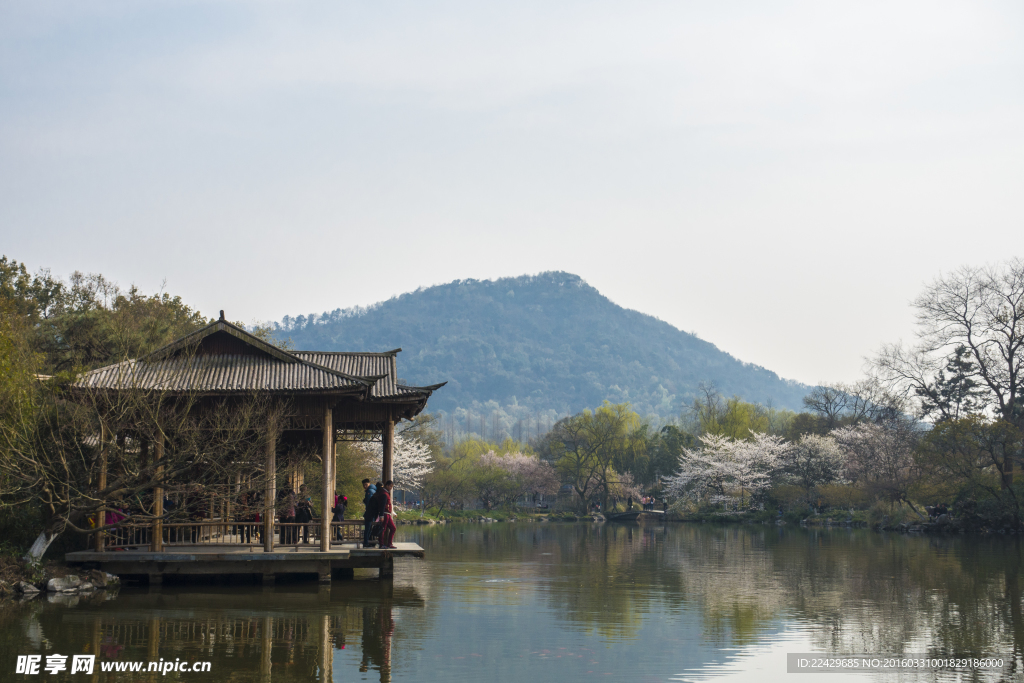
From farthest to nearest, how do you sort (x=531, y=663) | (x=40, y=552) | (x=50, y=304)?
(x=50, y=304)
(x=40, y=552)
(x=531, y=663)

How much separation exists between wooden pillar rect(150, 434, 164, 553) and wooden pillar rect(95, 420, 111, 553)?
95 centimetres

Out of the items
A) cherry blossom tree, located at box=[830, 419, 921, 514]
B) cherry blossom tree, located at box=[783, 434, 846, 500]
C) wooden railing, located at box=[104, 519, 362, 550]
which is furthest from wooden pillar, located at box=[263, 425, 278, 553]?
cherry blossom tree, located at box=[783, 434, 846, 500]

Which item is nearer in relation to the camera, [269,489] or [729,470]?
[269,489]

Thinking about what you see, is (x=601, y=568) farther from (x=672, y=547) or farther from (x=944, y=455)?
(x=944, y=455)

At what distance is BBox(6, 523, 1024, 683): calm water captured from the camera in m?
11.2

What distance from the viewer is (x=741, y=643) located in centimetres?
1301

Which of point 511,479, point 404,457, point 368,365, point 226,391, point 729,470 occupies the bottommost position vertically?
point 511,479

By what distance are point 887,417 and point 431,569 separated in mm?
41347

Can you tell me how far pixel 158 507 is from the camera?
18562 mm

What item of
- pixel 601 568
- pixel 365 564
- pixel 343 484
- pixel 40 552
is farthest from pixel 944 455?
pixel 40 552

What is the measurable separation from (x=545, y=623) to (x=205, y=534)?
41.5ft

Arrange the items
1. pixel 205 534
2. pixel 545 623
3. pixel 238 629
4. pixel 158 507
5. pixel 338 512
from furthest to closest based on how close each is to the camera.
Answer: pixel 205 534 → pixel 338 512 → pixel 158 507 → pixel 545 623 → pixel 238 629

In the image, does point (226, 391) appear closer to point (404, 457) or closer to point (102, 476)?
point (102, 476)

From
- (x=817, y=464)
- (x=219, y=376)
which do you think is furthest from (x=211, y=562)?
(x=817, y=464)
